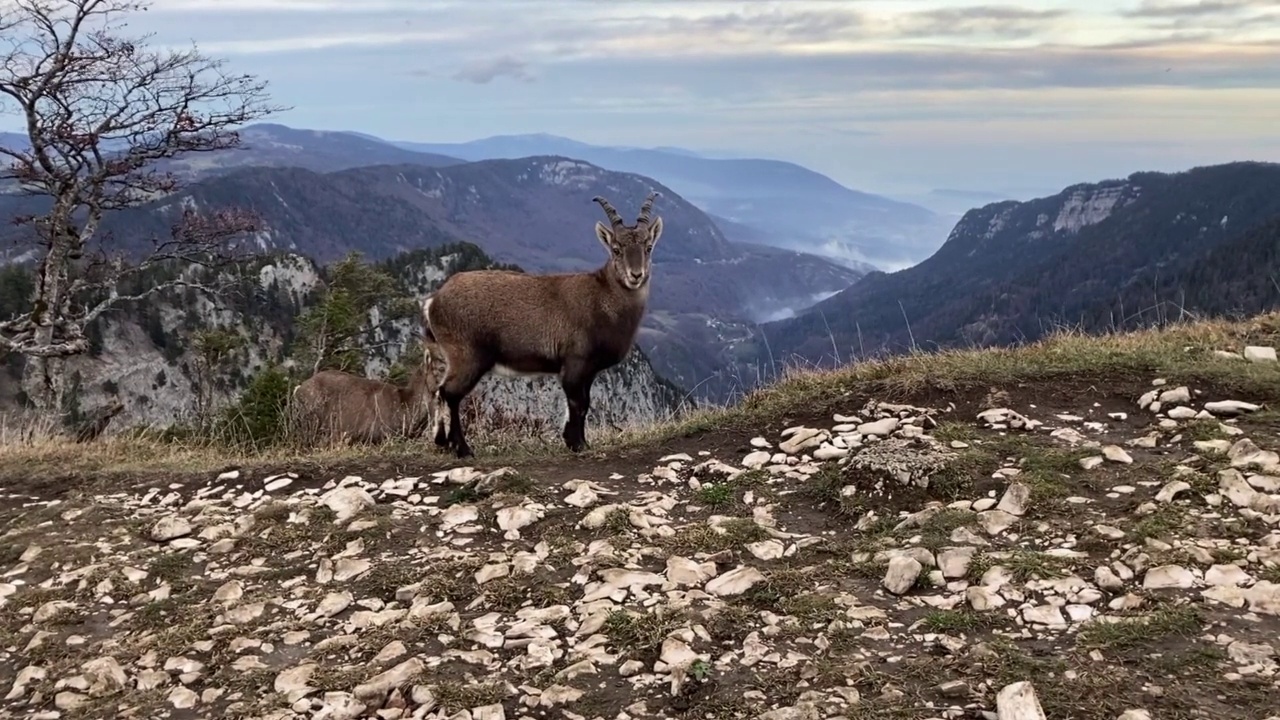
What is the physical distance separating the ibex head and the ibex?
408 centimetres

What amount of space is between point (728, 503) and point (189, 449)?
24.4 feet

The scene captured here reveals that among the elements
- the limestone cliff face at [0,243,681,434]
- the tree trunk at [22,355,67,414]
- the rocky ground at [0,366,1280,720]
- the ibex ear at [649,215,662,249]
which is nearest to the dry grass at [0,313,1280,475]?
the rocky ground at [0,366,1280,720]

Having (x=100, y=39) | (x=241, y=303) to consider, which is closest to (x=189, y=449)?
A: (x=100, y=39)

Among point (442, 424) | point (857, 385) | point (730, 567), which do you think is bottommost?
point (442, 424)

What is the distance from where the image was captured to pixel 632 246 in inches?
422

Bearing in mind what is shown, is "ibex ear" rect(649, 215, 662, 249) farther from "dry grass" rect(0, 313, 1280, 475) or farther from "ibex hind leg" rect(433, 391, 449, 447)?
"ibex hind leg" rect(433, 391, 449, 447)

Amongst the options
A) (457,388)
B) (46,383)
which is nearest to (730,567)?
(457,388)

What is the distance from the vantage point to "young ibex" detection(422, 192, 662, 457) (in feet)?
34.3

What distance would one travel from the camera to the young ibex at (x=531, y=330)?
10.5 meters

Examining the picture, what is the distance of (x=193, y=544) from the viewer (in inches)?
283

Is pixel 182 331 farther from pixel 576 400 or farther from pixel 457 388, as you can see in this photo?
pixel 576 400

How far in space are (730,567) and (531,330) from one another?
5.03 metres

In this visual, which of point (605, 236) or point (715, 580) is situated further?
point (605, 236)

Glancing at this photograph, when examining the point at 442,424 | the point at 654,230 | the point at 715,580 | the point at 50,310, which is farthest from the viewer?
the point at 50,310
